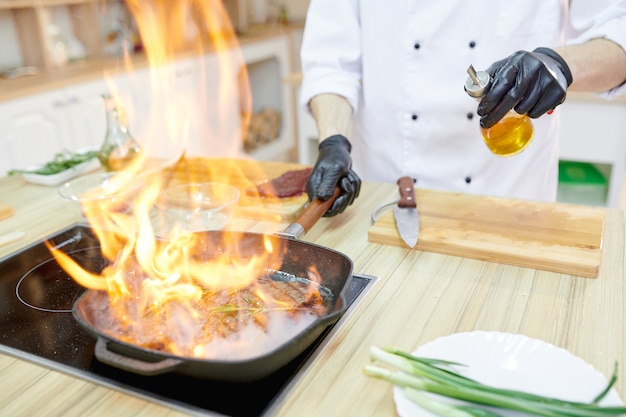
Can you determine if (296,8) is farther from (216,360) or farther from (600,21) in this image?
(216,360)

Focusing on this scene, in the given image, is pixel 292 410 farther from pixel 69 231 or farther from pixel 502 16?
pixel 502 16

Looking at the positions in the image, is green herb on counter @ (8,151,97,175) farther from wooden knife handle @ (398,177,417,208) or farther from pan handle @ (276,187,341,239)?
wooden knife handle @ (398,177,417,208)

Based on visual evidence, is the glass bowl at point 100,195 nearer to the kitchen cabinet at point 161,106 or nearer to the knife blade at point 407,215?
the knife blade at point 407,215

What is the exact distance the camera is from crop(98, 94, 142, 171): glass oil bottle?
1.64 meters

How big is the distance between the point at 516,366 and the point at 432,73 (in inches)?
41.6

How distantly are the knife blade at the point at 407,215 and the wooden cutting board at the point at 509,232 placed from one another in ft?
0.05

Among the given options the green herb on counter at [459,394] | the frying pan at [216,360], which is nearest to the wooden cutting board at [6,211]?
the frying pan at [216,360]

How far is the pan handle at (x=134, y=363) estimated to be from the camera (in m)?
0.71

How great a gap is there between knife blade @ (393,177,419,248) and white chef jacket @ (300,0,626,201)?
33cm

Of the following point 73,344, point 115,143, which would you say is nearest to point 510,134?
point 73,344

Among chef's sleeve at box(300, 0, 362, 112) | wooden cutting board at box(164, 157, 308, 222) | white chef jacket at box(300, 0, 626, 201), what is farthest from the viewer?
chef's sleeve at box(300, 0, 362, 112)

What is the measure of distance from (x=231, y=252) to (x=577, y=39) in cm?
105

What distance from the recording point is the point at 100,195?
1.45 m

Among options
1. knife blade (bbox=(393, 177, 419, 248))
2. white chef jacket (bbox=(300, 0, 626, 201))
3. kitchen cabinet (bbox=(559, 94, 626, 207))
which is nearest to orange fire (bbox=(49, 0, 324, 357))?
knife blade (bbox=(393, 177, 419, 248))
